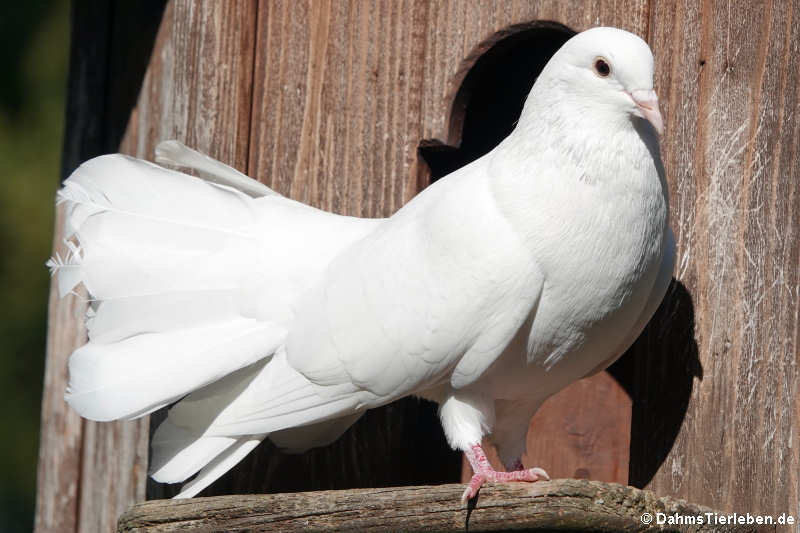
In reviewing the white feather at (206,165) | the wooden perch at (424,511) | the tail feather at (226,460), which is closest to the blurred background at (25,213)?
the white feather at (206,165)

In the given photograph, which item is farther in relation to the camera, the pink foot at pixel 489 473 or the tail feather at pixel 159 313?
the tail feather at pixel 159 313

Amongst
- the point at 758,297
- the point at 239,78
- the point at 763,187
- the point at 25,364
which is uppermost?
the point at 239,78

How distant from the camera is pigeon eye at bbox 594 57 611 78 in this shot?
2676 millimetres

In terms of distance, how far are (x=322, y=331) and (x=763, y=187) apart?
3.67 feet

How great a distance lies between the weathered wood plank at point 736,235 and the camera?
2842mm

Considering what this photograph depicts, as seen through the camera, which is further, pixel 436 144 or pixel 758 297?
pixel 436 144

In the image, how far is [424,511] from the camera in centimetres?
247

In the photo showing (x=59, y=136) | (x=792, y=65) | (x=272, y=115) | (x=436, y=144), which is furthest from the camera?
(x=59, y=136)

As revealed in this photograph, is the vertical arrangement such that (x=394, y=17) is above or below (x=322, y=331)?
above

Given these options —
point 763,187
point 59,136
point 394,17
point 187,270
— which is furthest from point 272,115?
point 59,136

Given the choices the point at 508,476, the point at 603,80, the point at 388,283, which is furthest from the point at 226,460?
the point at 603,80

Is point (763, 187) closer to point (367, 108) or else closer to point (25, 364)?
point (367, 108)

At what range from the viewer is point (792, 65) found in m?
2.85

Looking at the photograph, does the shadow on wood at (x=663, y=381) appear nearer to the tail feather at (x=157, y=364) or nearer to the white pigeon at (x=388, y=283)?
the white pigeon at (x=388, y=283)
